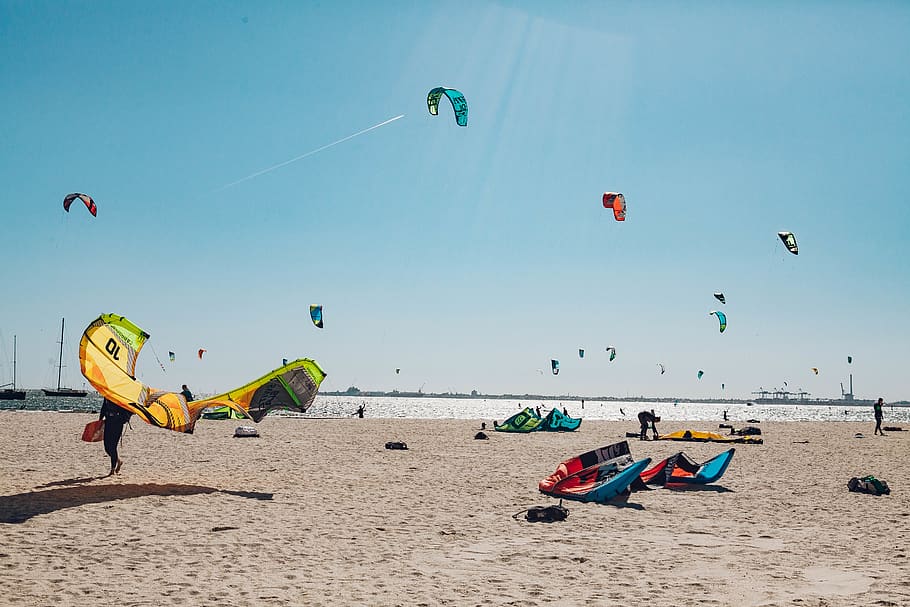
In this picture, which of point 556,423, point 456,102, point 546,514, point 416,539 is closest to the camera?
point 416,539

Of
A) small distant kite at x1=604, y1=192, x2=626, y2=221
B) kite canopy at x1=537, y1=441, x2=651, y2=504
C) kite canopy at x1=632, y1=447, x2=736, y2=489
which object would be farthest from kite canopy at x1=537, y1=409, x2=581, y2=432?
kite canopy at x1=537, y1=441, x2=651, y2=504

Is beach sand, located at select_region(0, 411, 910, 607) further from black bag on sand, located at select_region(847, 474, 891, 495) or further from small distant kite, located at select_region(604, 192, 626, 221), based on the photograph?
small distant kite, located at select_region(604, 192, 626, 221)

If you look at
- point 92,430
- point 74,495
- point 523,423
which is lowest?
point 523,423

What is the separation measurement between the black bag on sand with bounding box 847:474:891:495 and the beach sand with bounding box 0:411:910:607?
361 millimetres

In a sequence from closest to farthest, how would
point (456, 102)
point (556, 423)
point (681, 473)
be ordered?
point (681, 473) → point (456, 102) → point (556, 423)

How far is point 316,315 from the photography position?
32.1 metres

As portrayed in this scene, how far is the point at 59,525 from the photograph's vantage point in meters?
7.65

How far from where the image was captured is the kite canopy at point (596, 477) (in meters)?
10.2

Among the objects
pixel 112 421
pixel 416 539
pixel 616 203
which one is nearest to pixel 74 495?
pixel 112 421

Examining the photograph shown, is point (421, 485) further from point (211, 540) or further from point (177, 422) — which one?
point (211, 540)

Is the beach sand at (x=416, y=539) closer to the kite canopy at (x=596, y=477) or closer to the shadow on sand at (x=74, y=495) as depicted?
the shadow on sand at (x=74, y=495)

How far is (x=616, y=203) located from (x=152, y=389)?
15.0 meters

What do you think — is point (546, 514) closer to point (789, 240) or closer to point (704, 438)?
point (704, 438)

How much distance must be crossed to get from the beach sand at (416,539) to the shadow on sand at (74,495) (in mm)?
41
